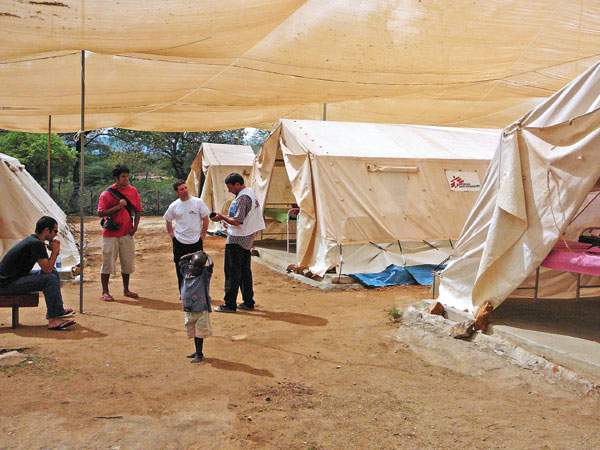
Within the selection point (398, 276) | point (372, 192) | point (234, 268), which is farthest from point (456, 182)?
point (234, 268)

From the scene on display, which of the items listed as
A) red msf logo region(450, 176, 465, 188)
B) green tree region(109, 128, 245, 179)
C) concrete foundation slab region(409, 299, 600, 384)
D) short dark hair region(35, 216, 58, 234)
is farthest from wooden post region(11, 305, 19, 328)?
green tree region(109, 128, 245, 179)

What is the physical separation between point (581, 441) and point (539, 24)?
10.9ft

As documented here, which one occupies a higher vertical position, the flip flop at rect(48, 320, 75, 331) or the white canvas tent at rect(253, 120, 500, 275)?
the white canvas tent at rect(253, 120, 500, 275)

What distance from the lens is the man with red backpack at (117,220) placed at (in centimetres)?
657

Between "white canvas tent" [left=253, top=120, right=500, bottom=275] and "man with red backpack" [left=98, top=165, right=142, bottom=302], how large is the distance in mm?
2760

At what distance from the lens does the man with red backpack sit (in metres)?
6.57

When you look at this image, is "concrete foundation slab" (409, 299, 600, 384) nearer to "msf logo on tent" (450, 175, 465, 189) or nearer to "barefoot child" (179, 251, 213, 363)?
"barefoot child" (179, 251, 213, 363)

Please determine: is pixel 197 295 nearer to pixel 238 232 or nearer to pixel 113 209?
pixel 238 232

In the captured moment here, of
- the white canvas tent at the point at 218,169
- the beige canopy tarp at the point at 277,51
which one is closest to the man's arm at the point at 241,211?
the beige canopy tarp at the point at 277,51

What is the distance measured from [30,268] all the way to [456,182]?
6678 millimetres

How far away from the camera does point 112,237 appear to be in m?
6.72

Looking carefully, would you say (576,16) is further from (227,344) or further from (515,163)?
(227,344)

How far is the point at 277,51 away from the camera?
5004mm

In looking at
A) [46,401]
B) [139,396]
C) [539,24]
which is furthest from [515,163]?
[46,401]
